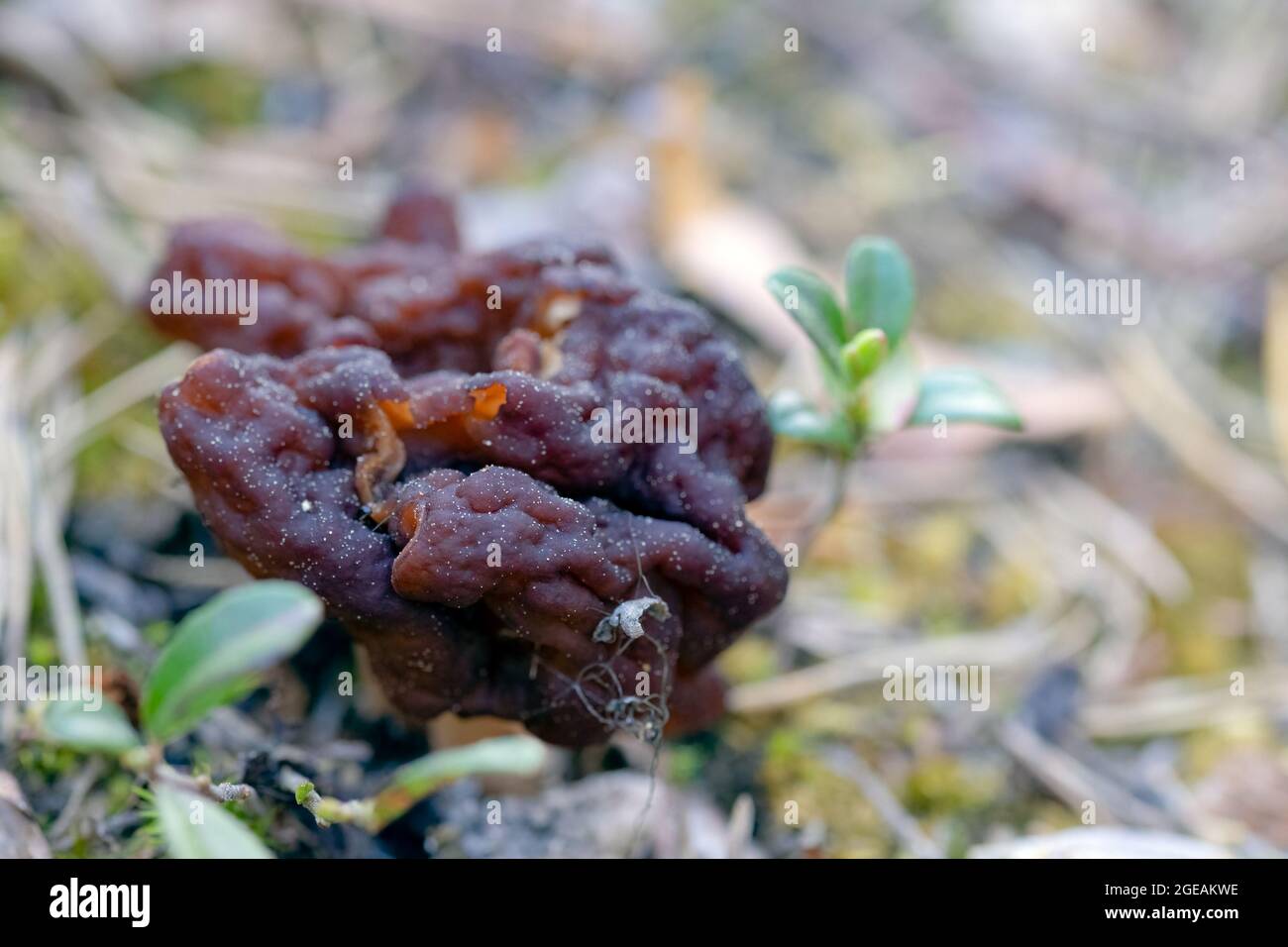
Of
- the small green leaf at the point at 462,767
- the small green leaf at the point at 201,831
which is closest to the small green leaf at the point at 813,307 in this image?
the small green leaf at the point at 462,767

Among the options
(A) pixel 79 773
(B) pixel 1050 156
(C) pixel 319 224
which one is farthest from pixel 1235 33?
(A) pixel 79 773

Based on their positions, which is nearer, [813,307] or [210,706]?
[210,706]

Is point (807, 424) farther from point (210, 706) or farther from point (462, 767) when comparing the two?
point (210, 706)

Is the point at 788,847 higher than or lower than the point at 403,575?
lower

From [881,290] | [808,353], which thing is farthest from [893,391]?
[808,353]
